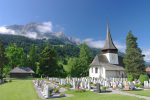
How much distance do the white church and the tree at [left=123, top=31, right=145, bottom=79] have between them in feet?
30.0

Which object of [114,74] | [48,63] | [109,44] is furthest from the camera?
[48,63]

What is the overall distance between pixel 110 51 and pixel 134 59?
15.0 meters

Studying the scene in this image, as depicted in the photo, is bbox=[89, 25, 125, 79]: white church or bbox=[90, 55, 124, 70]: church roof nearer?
bbox=[89, 25, 125, 79]: white church

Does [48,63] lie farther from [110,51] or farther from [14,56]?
[110,51]

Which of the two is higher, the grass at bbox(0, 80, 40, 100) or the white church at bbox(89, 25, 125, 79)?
the white church at bbox(89, 25, 125, 79)

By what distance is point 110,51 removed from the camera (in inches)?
2709

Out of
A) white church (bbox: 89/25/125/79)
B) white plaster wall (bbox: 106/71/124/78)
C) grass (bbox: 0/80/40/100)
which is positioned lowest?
grass (bbox: 0/80/40/100)

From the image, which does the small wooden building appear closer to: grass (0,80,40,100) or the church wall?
the church wall

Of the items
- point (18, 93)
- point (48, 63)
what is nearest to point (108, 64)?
point (48, 63)

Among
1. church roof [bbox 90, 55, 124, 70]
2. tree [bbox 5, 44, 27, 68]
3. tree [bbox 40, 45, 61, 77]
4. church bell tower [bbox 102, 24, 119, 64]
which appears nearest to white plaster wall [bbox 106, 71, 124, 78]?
church roof [bbox 90, 55, 124, 70]

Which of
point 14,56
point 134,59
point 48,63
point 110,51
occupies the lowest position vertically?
point 134,59

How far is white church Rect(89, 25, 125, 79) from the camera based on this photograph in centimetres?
6450

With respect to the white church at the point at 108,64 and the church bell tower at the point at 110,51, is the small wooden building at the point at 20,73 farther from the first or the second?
the church bell tower at the point at 110,51

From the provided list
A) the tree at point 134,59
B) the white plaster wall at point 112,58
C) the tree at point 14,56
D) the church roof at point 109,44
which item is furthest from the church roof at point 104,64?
the tree at point 14,56
